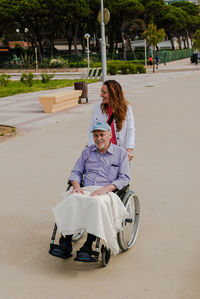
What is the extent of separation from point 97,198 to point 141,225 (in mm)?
1637

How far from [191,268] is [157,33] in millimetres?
43528

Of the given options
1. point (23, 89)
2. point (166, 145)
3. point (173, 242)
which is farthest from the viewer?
point (23, 89)

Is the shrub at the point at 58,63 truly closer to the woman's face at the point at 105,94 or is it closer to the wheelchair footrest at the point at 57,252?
the woman's face at the point at 105,94

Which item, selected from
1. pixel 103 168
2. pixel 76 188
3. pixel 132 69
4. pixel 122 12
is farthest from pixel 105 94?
pixel 122 12

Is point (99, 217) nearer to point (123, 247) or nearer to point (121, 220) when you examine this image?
point (121, 220)

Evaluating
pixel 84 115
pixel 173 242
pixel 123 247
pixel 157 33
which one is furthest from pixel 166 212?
pixel 157 33

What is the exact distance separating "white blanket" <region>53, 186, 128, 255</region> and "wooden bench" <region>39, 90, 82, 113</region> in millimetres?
12387

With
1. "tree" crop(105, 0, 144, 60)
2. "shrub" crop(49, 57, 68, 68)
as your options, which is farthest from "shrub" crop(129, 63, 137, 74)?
"tree" crop(105, 0, 144, 60)

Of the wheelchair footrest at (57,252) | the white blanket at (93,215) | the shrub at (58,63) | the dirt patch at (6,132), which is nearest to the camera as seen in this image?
the white blanket at (93,215)

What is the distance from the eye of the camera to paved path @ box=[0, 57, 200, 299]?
4094 millimetres

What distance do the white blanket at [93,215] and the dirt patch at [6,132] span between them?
731 cm

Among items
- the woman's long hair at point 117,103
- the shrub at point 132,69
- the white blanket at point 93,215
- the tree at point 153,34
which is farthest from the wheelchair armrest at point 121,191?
the tree at point 153,34

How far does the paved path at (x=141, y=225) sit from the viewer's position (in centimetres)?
409

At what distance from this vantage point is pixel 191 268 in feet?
14.4
